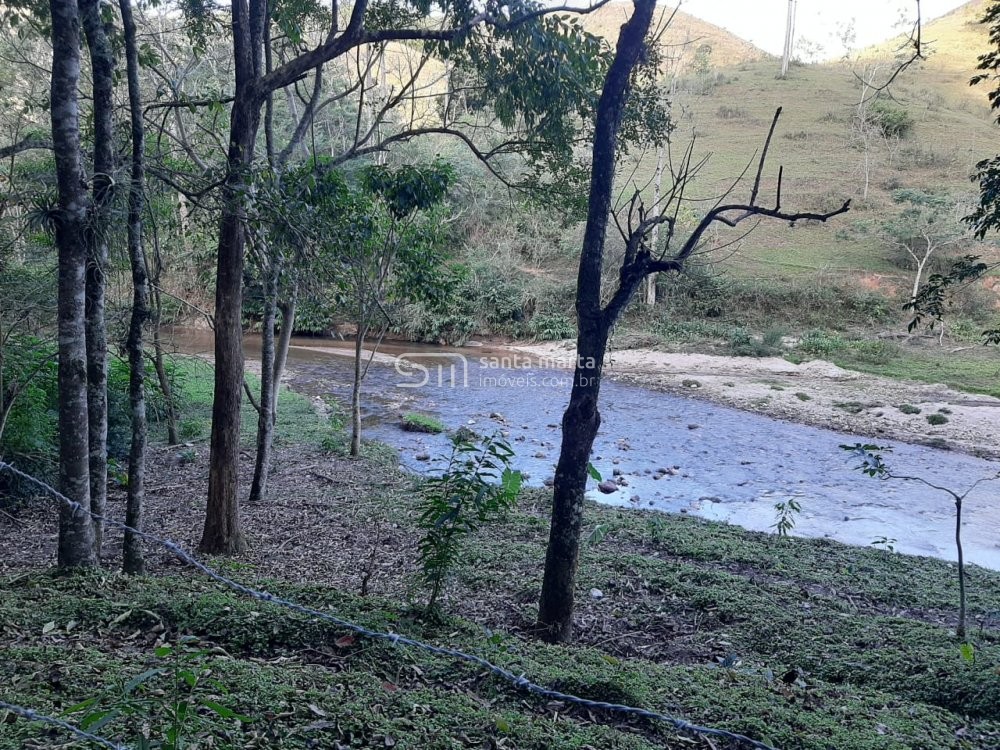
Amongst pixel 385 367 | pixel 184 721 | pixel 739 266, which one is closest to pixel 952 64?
pixel 739 266

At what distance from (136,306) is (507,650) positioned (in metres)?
3.50

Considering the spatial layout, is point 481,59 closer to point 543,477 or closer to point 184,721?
point 184,721

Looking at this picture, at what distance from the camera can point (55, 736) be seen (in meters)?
2.14

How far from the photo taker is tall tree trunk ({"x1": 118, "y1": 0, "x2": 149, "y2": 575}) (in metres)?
4.71

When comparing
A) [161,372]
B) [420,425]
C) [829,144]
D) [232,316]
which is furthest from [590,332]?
[829,144]

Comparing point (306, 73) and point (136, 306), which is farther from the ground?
point (306, 73)

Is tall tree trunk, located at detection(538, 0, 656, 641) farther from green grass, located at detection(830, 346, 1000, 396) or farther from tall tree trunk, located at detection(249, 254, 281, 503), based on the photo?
green grass, located at detection(830, 346, 1000, 396)

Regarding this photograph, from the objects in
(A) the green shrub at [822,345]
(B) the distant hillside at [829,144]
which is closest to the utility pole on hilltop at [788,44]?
(B) the distant hillside at [829,144]

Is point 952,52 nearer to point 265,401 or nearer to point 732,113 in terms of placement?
point 732,113

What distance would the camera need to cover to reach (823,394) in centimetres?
1773

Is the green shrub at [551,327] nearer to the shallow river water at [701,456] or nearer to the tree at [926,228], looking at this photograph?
the shallow river water at [701,456]

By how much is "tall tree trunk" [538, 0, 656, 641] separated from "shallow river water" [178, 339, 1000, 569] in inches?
241

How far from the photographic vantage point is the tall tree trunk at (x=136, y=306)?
15.5ft

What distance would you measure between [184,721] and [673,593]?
466cm
